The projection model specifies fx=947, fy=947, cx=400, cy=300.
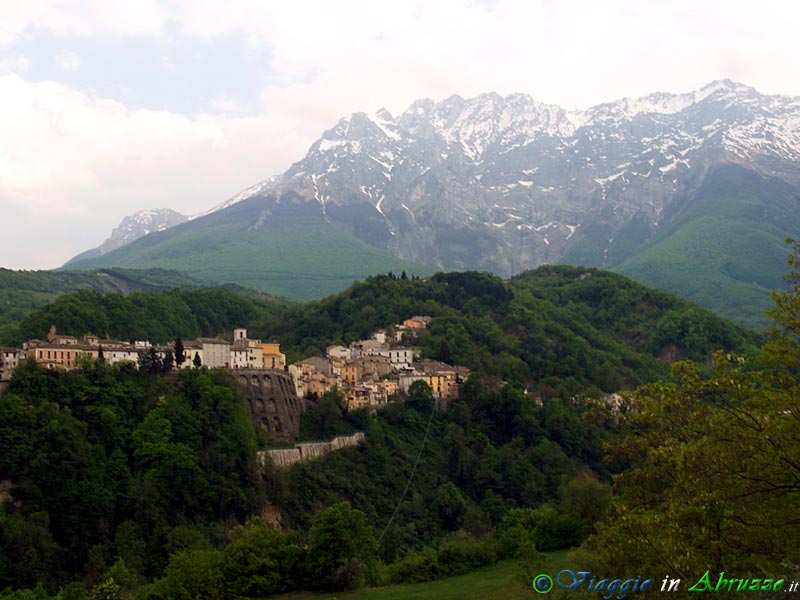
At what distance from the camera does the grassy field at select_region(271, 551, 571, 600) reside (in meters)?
39.9

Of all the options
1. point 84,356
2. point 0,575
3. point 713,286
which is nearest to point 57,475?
point 0,575

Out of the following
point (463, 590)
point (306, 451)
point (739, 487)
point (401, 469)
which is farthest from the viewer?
point (401, 469)

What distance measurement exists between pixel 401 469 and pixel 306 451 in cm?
807

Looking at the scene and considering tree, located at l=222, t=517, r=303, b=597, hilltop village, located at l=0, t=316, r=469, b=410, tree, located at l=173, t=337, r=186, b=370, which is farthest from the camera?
tree, located at l=173, t=337, r=186, b=370

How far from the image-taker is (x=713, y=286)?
184 m

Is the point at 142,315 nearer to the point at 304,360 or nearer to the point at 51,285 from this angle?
the point at 304,360

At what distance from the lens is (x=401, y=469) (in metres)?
72.1

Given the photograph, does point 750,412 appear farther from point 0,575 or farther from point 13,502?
point 13,502

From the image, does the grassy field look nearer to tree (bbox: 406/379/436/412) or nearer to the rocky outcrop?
the rocky outcrop

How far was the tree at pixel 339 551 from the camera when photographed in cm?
4425

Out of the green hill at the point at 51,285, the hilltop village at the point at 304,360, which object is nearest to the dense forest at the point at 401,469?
the hilltop village at the point at 304,360

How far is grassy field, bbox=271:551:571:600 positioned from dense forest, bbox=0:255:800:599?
50.8 inches

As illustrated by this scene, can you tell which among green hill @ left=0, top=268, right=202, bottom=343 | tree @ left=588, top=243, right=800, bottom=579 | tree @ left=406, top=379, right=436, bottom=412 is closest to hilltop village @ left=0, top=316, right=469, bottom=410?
tree @ left=406, top=379, right=436, bottom=412

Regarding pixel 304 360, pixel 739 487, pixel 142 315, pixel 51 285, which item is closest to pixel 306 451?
pixel 304 360
